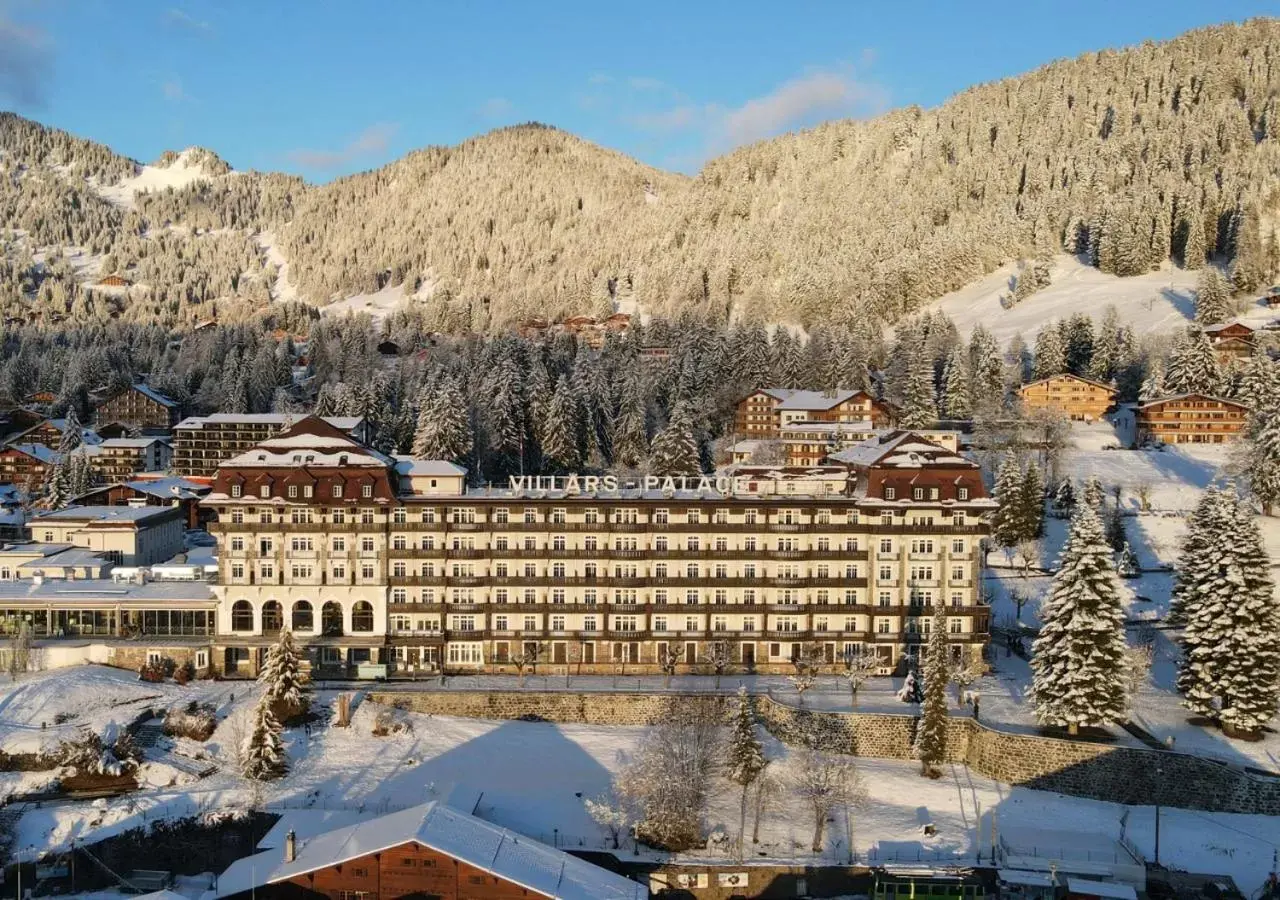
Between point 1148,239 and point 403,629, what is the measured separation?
531ft

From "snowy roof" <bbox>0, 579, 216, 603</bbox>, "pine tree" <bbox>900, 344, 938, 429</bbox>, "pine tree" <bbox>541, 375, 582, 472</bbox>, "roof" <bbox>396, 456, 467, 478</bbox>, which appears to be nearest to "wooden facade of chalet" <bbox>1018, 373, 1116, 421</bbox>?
"pine tree" <bbox>900, 344, 938, 429</bbox>

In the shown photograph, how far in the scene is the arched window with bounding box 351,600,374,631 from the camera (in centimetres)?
7012

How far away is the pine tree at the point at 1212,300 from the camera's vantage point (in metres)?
150

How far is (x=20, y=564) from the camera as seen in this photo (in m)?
78.5

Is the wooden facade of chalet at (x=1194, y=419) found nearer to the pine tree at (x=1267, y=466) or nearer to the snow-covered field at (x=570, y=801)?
the pine tree at (x=1267, y=466)

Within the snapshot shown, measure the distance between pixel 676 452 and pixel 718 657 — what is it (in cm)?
4378

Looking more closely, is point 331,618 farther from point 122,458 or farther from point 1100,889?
point 122,458

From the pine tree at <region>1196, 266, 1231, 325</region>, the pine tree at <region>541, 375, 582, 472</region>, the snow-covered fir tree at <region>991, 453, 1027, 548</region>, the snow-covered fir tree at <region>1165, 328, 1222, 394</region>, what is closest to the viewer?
the snow-covered fir tree at <region>991, 453, 1027, 548</region>

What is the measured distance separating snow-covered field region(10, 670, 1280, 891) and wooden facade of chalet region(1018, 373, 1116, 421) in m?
83.7

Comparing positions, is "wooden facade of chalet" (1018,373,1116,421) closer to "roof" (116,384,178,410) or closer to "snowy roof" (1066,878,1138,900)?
"snowy roof" (1066,878,1138,900)

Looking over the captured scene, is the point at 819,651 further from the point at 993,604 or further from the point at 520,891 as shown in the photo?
the point at 520,891

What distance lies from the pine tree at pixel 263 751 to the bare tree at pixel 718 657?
86.2 ft

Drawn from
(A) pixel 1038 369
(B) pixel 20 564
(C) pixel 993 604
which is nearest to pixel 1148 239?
(A) pixel 1038 369

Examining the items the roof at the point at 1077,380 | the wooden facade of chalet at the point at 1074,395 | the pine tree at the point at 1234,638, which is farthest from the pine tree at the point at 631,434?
the pine tree at the point at 1234,638
